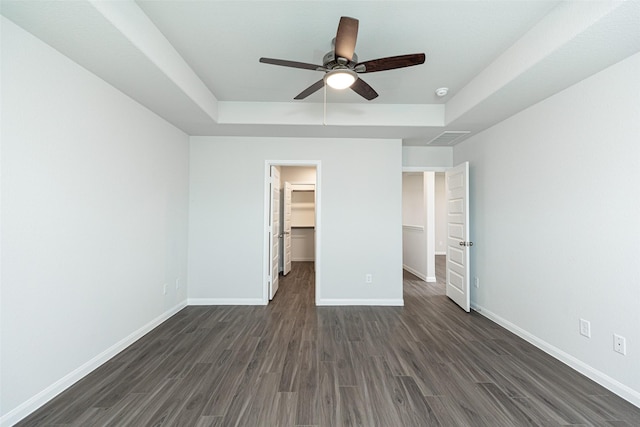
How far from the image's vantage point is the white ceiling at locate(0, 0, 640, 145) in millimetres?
1620

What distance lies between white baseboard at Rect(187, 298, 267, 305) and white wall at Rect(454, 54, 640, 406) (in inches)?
121

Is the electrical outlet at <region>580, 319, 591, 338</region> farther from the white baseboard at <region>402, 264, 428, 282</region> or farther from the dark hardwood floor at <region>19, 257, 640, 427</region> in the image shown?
the white baseboard at <region>402, 264, 428, 282</region>

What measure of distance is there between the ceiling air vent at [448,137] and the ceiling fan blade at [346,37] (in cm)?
229

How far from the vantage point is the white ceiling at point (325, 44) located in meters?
1.62

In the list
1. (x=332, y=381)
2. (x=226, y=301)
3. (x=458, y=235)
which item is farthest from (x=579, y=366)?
(x=226, y=301)

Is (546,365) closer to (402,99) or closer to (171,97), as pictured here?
(402,99)

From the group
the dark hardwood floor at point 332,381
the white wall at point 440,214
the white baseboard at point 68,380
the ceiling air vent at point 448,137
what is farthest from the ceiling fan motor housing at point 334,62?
the white wall at point 440,214

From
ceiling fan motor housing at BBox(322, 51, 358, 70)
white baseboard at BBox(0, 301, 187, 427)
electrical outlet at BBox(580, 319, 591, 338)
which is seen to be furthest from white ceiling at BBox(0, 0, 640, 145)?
white baseboard at BBox(0, 301, 187, 427)

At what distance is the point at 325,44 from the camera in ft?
6.98

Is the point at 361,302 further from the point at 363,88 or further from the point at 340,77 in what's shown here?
the point at 340,77

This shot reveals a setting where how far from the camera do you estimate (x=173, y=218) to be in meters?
3.37

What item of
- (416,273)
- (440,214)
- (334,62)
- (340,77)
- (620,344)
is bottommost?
(416,273)

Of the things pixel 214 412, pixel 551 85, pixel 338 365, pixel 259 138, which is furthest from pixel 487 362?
pixel 259 138

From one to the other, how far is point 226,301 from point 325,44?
3379 millimetres
